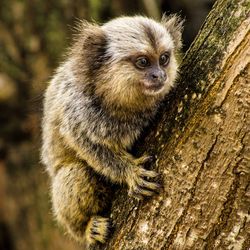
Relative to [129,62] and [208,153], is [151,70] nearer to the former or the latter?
[129,62]

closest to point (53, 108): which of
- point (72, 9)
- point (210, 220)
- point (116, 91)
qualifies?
point (116, 91)

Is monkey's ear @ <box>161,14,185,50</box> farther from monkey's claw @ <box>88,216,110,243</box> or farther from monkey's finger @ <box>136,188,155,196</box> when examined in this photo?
monkey's claw @ <box>88,216,110,243</box>

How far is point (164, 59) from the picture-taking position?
13.6ft

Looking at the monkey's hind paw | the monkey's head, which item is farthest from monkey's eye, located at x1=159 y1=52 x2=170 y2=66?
the monkey's hind paw

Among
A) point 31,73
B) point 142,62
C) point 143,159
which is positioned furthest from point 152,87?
point 31,73

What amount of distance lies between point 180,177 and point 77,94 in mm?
1162

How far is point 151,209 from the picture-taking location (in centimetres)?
357

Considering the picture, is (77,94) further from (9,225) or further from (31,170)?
(9,225)

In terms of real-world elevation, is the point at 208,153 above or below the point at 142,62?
below

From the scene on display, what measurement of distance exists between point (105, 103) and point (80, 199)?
0.77 meters

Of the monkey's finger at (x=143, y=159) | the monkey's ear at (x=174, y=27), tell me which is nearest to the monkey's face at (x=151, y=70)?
the monkey's ear at (x=174, y=27)

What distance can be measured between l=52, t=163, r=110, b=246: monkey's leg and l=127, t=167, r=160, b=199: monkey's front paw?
0.46 meters

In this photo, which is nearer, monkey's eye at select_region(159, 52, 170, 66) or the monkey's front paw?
the monkey's front paw

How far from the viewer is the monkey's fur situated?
400cm
